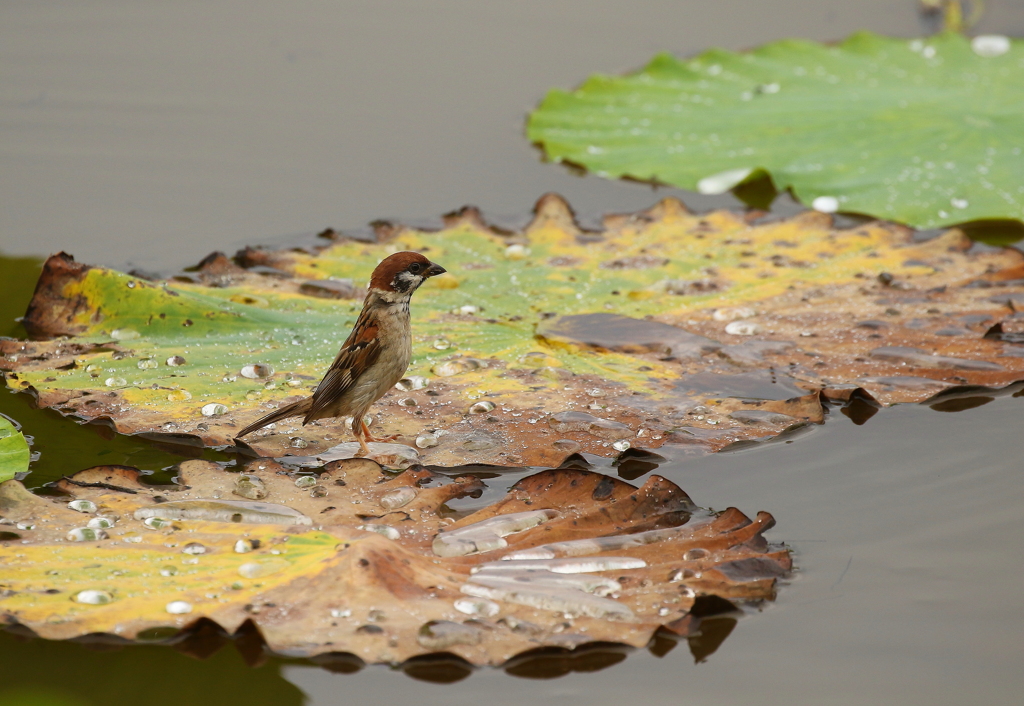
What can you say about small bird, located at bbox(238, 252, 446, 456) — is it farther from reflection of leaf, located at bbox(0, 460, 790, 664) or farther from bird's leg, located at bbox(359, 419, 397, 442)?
reflection of leaf, located at bbox(0, 460, 790, 664)

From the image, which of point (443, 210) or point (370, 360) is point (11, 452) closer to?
point (370, 360)

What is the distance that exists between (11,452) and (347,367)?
3.61 feet

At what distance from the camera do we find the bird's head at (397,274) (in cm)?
355

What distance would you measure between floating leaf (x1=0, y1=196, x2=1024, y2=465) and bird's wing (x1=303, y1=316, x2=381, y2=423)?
19cm

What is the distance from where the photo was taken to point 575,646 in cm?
239

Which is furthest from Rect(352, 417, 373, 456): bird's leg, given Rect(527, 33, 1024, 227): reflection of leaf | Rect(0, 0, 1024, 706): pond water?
Rect(527, 33, 1024, 227): reflection of leaf

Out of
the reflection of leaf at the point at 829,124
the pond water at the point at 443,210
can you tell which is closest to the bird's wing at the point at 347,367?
the pond water at the point at 443,210

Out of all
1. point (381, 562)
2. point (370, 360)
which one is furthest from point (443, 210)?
point (381, 562)

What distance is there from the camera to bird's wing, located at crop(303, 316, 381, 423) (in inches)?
133

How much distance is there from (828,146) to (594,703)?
4.12m

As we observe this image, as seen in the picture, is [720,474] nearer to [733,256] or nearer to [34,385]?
[733,256]

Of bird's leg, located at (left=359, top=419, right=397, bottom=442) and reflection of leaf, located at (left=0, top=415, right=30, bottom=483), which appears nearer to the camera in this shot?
reflection of leaf, located at (left=0, top=415, right=30, bottom=483)

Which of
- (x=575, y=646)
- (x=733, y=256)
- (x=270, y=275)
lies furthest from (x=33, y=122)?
(x=575, y=646)

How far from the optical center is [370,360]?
342 cm
